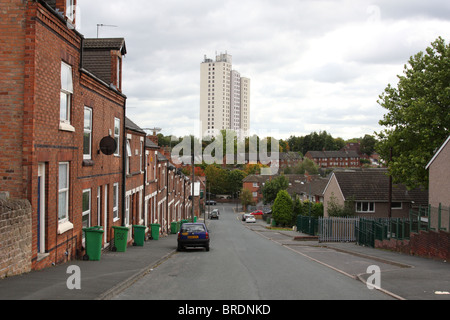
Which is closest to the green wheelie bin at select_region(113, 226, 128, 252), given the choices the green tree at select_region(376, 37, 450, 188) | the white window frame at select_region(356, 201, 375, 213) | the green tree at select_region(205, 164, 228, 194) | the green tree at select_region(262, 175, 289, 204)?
the green tree at select_region(376, 37, 450, 188)

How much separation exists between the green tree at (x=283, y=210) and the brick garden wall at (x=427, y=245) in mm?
33511

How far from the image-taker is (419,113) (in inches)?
1028

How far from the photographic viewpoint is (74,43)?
497 inches

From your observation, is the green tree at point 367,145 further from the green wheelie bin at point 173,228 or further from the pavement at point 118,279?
the pavement at point 118,279

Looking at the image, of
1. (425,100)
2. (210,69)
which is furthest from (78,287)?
(210,69)

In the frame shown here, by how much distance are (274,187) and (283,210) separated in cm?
2157

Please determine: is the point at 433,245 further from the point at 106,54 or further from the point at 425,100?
the point at 106,54

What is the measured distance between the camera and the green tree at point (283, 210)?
5703 cm

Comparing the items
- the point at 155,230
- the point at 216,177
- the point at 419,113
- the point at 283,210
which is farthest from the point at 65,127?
the point at 216,177

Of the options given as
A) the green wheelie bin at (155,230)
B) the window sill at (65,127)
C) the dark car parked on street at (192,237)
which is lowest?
the green wheelie bin at (155,230)

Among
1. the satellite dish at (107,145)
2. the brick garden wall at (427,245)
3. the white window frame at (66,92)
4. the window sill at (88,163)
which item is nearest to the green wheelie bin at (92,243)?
the window sill at (88,163)

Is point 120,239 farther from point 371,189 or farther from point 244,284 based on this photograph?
point 371,189

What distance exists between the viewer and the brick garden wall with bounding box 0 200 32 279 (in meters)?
8.59

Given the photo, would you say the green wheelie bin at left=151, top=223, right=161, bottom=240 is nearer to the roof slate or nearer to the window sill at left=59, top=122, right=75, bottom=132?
the window sill at left=59, top=122, right=75, bottom=132
